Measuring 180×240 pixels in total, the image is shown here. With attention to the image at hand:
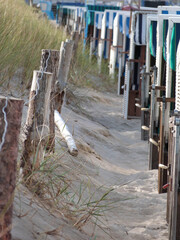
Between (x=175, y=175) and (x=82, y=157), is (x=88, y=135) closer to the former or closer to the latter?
(x=82, y=157)

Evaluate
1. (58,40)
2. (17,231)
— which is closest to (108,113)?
(58,40)

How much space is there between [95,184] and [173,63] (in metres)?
1.52

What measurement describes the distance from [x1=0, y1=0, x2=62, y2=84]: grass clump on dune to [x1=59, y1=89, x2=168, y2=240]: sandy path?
922 millimetres

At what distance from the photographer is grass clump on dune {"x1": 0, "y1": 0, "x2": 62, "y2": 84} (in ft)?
21.6

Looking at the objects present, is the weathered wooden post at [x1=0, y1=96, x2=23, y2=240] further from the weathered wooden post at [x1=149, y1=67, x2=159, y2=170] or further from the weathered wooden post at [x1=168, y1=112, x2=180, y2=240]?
the weathered wooden post at [x1=149, y1=67, x2=159, y2=170]

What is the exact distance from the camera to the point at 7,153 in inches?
92.5

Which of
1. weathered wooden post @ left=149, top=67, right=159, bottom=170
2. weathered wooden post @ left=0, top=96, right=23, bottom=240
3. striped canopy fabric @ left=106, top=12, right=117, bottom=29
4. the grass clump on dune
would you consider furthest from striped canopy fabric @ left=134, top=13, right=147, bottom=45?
weathered wooden post @ left=0, top=96, right=23, bottom=240

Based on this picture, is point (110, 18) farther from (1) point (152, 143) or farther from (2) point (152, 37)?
(1) point (152, 143)

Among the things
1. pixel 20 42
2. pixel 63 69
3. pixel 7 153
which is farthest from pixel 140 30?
pixel 7 153

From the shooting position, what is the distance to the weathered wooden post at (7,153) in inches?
91.2

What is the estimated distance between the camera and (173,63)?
582cm

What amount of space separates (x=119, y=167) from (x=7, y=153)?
452cm

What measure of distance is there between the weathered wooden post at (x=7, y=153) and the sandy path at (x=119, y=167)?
1412 millimetres

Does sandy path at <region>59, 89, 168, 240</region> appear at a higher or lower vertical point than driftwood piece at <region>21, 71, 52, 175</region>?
lower
